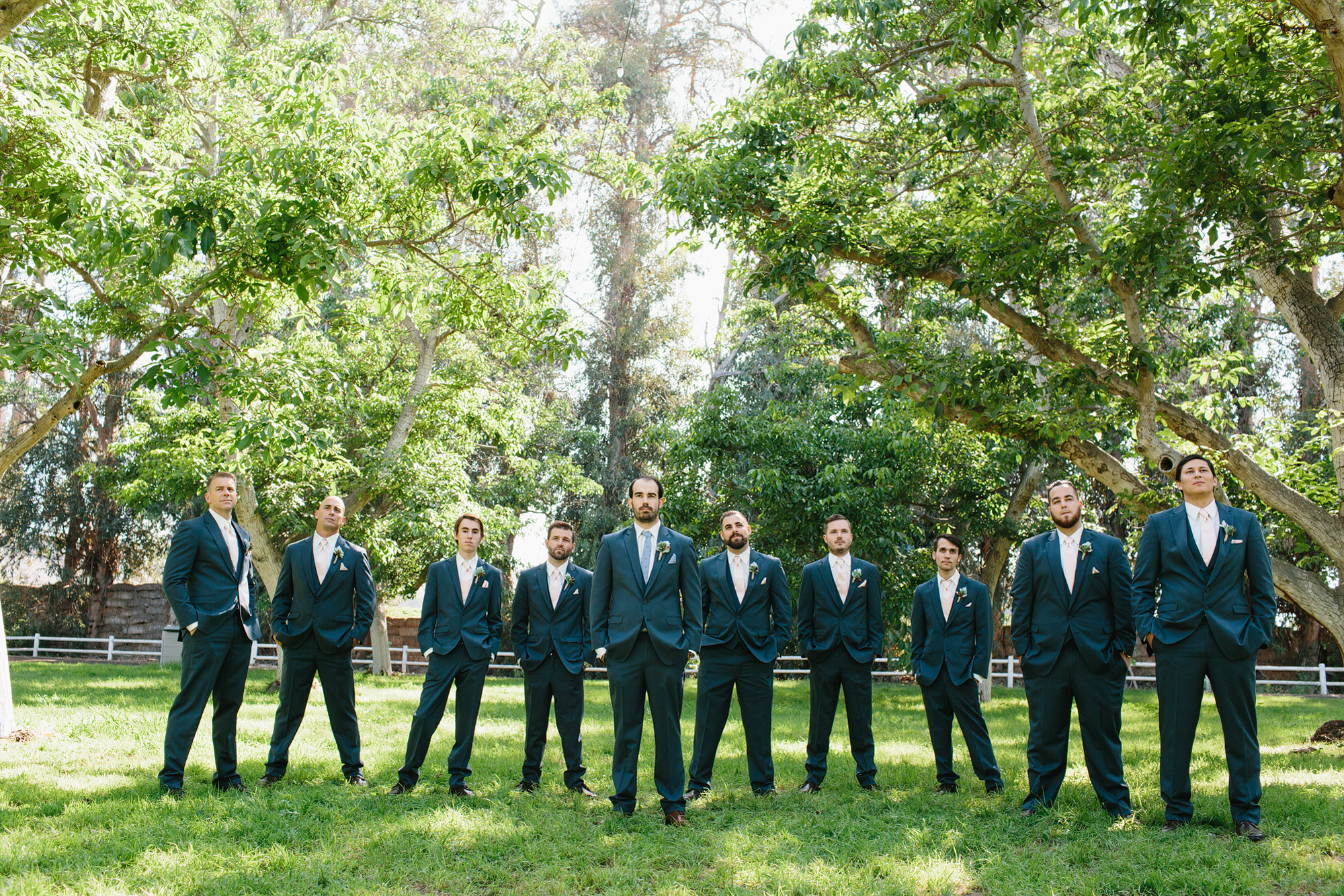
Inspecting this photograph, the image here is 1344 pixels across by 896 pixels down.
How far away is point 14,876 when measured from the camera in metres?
4.03

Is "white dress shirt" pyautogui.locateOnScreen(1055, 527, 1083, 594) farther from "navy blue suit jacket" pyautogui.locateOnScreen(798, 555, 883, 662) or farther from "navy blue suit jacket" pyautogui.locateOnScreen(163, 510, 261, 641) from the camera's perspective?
"navy blue suit jacket" pyautogui.locateOnScreen(163, 510, 261, 641)

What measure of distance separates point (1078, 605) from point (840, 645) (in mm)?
1761

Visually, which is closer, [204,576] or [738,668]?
[204,576]

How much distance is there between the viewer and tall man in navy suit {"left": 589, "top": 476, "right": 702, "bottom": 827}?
554 centimetres

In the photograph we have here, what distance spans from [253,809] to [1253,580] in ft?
18.7

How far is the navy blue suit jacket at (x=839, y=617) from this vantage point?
6750 mm

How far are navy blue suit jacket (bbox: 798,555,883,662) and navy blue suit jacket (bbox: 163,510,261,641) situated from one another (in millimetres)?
3793

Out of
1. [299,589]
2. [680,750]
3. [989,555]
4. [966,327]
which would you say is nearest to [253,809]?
[299,589]

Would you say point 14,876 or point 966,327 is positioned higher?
point 966,327

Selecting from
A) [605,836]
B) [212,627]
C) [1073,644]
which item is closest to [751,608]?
[605,836]

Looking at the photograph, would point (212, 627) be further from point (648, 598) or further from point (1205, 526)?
point (1205, 526)

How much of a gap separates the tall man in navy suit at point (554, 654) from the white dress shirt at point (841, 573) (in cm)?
182

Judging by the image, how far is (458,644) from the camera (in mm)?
6285

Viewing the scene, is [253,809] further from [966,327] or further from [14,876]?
[966,327]
